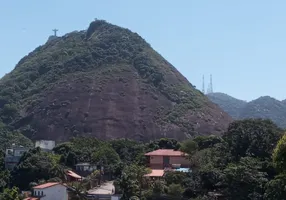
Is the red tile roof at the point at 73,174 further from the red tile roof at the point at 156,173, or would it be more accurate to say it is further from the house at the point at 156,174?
the red tile roof at the point at 156,173

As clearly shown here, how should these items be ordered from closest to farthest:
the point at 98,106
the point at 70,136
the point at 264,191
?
1. the point at 264,191
2. the point at 70,136
3. the point at 98,106

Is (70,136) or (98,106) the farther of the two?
(98,106)

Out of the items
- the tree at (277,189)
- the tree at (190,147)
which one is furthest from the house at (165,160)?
the tree at (277,189)

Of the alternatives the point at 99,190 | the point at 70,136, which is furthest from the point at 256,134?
the point at 70,136

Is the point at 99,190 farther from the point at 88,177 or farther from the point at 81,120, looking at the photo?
the point at 81,120

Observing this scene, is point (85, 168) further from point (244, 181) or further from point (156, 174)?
point (244, 181)

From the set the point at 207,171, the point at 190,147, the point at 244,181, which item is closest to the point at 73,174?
the point at 190,147
